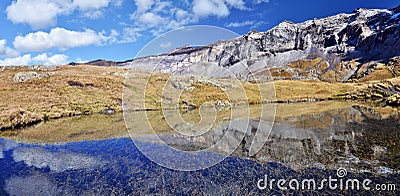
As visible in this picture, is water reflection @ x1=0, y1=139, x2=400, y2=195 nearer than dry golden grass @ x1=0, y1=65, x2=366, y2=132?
Yes

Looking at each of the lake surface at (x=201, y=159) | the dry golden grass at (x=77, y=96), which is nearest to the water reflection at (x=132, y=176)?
the lake surface at (x=201, y=159)

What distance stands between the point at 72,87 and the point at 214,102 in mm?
32140

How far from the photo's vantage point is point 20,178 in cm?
1310

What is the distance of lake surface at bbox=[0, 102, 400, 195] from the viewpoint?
1143 centimetres

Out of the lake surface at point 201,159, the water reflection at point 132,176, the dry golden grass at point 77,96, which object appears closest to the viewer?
the water reflection at point 132,176

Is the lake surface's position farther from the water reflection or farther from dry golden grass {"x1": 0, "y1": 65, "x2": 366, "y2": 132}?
dry golden grass {"x1": 0, "y1": 65, "x2": 366, "y2": 132}

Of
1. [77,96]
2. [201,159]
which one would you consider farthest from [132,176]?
[77,96]

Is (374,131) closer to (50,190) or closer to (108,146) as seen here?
(108,146)

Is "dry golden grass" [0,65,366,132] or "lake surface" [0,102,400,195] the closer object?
"lake surface" [0,102,400,195]

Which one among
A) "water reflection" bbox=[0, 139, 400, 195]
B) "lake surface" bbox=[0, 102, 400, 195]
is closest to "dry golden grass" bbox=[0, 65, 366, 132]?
"lake surface" bbox=[0, 102, 400, 195]

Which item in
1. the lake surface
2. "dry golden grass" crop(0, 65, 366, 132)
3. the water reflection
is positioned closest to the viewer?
the water reflection

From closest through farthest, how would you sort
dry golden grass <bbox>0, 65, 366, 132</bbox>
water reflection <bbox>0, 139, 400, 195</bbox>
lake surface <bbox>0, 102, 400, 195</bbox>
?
water reflection <bbox>0, 139, 400, 195</bbox> < lake surface <bbox>0, 102, 400, 195</bbox> < dry golden grass <bbox>0, 65, 366, 132</bbox>

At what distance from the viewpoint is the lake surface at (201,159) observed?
11.4 m

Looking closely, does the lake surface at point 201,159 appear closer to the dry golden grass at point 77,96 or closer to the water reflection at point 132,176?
the water reflection at point 132,176
